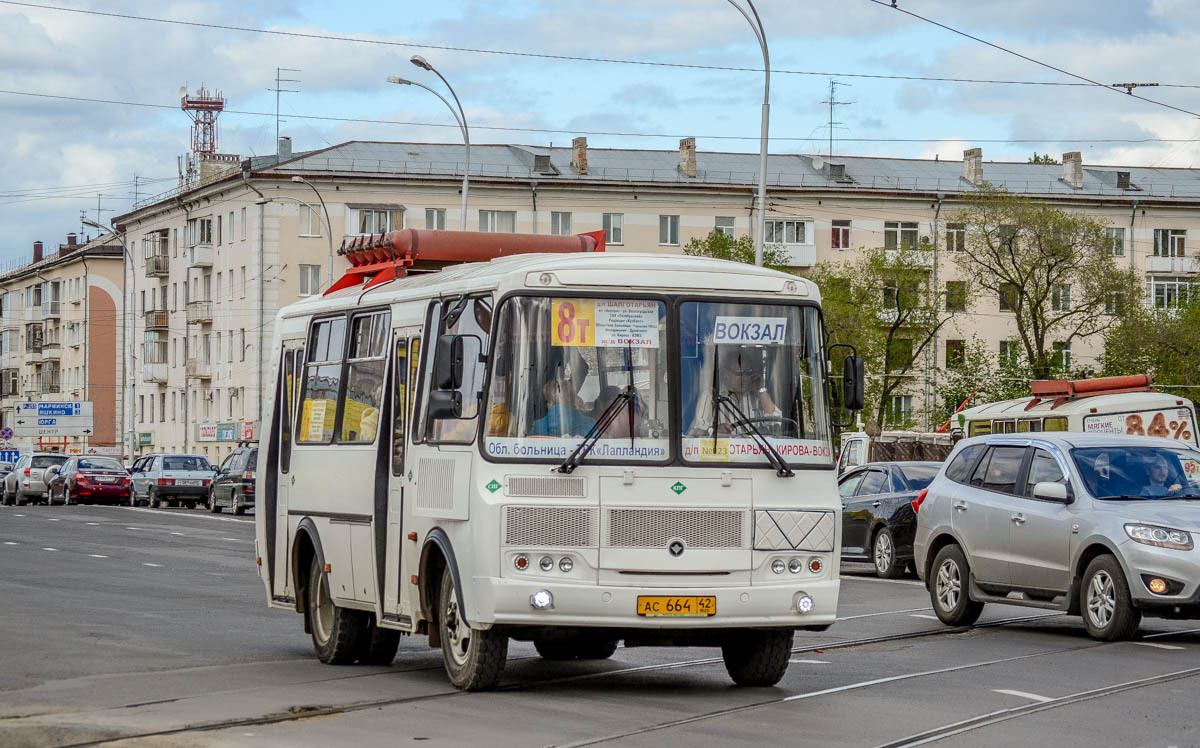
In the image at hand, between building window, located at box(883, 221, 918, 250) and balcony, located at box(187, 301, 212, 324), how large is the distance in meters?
32.2

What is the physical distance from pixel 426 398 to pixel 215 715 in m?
2.69

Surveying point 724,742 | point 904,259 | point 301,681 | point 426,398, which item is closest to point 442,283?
point 426,398

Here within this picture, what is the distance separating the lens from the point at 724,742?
384 inches

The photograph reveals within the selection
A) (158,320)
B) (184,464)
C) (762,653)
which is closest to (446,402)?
(762,653)

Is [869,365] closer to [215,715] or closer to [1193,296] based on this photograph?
[1193,296]

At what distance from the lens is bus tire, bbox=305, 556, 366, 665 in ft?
45.4

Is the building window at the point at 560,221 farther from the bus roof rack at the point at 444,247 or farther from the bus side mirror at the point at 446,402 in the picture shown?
the bus side mirror at the point at 446,402

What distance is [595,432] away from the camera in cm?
1147

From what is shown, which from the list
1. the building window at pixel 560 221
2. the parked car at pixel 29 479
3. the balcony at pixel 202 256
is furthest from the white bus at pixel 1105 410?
the balcony at pixel 202 256

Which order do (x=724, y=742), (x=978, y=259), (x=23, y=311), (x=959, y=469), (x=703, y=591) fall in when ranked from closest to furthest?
(x=724, y=742), (x=703, y=591), (x=959, y=469), (x=978, y=259), (x=23, y=311)

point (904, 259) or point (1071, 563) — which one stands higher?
point (904, 259)

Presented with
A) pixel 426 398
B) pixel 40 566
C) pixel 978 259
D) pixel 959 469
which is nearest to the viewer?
pixel 426 398

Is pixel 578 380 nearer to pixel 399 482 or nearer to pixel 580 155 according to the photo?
pixel 399 482

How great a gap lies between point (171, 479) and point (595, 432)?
47061 millimetres
